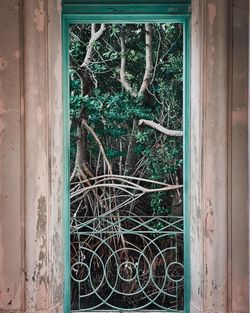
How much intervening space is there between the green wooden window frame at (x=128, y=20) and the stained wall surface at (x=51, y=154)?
0.43ft

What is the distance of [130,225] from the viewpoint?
8.26 ft

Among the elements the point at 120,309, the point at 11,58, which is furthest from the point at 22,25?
the point at 120,309

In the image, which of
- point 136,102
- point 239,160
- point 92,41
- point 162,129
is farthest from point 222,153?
point 92,41

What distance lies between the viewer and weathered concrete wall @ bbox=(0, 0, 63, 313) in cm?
218

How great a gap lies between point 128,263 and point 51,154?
0.78 metres

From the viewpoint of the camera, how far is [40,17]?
218cm

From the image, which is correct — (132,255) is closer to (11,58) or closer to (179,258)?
(179,258)

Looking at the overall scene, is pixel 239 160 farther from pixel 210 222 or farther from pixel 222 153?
pixel 210 222

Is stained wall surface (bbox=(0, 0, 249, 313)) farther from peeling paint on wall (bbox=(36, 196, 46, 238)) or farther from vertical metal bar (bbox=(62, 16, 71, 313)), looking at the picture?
vertical metal bar (bbox=(62, 16, 71, 313))

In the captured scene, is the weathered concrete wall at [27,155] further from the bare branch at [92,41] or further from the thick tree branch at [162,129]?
the thick tree branch at [162,129]

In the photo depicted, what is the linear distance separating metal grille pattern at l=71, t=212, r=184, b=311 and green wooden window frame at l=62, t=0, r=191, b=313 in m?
0.12

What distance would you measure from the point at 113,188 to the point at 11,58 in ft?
2.95

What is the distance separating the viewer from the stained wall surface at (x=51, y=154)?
7.15 feet

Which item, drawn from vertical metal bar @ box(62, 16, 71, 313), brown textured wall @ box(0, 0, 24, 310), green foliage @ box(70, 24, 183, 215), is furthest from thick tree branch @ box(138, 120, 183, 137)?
brown textured wall @ box(0, 0, 24, 310)
